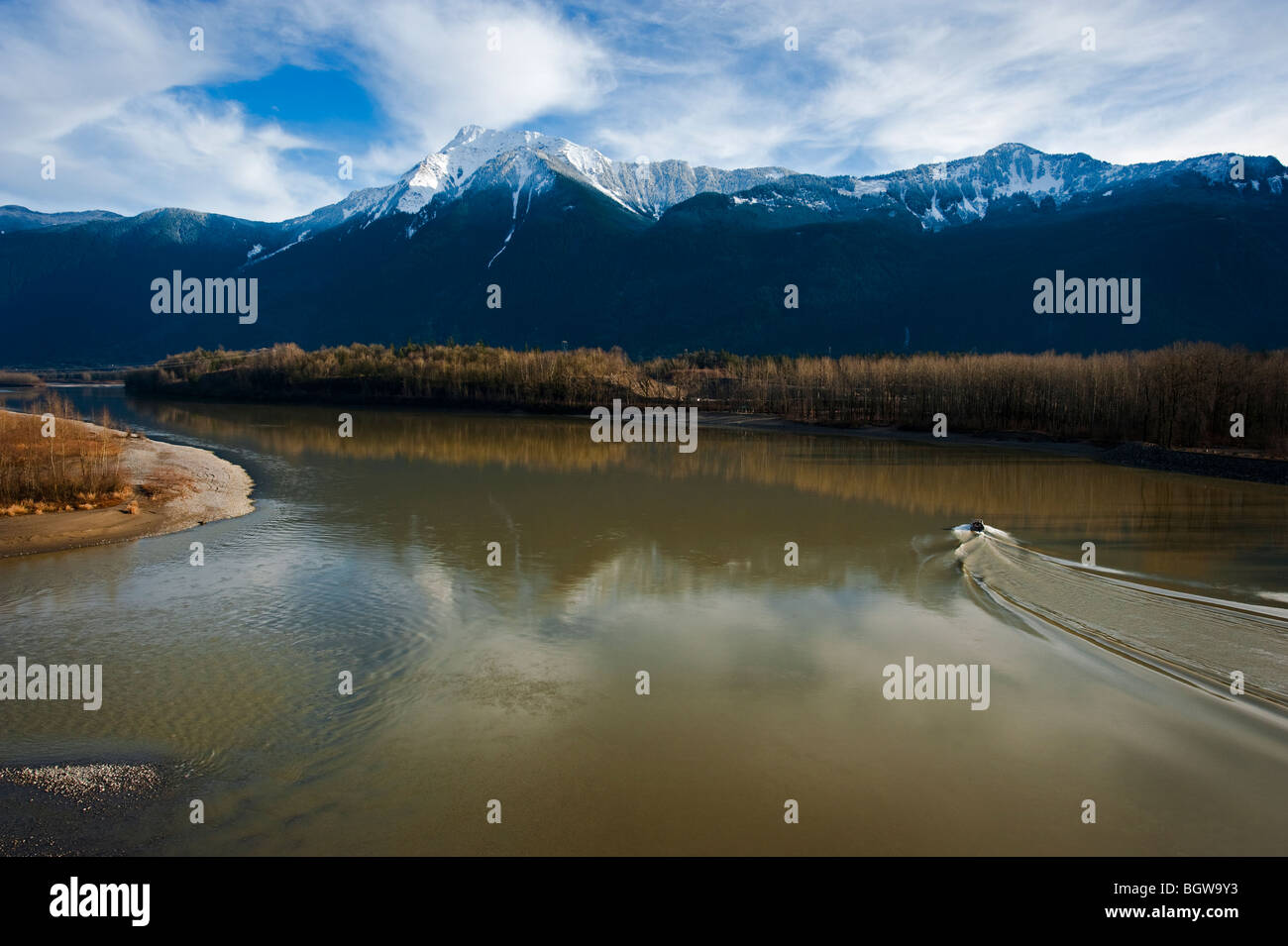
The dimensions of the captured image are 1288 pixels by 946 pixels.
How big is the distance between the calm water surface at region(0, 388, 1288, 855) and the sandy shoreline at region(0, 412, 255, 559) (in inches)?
37.5

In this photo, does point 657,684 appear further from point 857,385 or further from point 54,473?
point 857,385

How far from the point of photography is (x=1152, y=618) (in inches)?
457

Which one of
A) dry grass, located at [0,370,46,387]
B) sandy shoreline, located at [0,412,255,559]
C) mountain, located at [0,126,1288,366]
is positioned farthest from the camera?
mountain, located at [0,126,1288,366]

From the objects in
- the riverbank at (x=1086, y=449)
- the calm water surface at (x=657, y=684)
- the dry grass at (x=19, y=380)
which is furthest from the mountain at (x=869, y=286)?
the calm water surface at (x=657, y=684)

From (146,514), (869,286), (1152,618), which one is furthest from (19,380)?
(869,286)

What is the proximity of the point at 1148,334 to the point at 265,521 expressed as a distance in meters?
132

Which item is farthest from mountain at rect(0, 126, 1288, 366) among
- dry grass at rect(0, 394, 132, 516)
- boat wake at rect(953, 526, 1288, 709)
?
dry grass at rect(0, 394, 132, 516)

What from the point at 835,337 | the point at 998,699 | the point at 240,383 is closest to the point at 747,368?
the point at 240,383

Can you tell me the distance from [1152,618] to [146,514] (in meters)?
20.8

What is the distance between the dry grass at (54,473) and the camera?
18000 mm

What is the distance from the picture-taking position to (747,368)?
66.5m

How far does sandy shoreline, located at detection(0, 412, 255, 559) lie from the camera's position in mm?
15953

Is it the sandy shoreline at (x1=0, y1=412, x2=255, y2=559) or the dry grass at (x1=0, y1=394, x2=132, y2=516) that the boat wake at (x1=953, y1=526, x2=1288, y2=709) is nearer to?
the sandy shoreline at (x1=0, y1=412, x2=255, y2=559)

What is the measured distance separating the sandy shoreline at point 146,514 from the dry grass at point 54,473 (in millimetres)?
522
